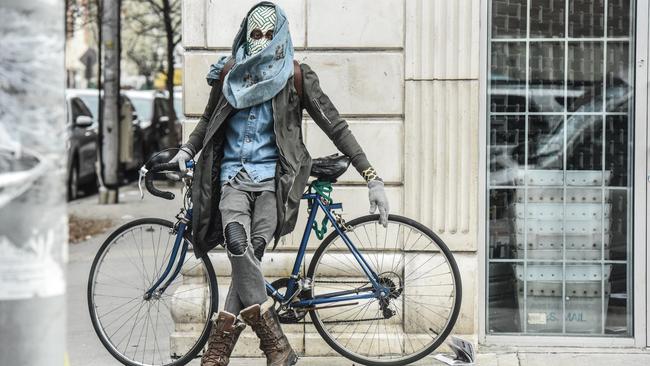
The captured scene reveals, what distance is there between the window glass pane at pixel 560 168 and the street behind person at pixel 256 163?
1.24 m

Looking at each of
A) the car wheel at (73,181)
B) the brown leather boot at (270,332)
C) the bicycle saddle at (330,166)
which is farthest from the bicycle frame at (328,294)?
the car wheel at (73,181)

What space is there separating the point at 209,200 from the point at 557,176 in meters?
2.14

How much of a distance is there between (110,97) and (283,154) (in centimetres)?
1185

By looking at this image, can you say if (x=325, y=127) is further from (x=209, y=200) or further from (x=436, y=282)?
(x=436, y=282)

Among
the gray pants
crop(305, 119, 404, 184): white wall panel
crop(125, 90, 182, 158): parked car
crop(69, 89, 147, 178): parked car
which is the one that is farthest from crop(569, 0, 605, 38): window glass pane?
crop(125, 90, 182, 158): parked car

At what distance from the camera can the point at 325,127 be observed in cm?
595

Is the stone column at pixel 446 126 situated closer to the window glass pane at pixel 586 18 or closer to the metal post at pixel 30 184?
the window glass pane at pixel 586 18

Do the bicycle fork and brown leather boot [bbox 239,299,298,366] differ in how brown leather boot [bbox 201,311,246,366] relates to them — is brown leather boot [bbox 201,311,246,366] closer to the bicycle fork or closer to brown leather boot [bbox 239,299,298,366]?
brown leather boot [bbox 239,299,298,366]

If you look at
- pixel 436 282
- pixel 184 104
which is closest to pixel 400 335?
pixel 436 282

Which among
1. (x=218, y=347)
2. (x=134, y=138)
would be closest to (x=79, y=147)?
(x=134, y=138)

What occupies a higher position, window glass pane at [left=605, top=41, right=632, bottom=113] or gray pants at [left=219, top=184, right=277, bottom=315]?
window glass pane at [left=605, top=41, right=632, bottom=113]

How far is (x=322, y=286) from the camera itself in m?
6.46

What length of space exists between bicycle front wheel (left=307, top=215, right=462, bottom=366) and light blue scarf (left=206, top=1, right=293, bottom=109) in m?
0.83

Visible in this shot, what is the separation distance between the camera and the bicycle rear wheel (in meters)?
6.14
